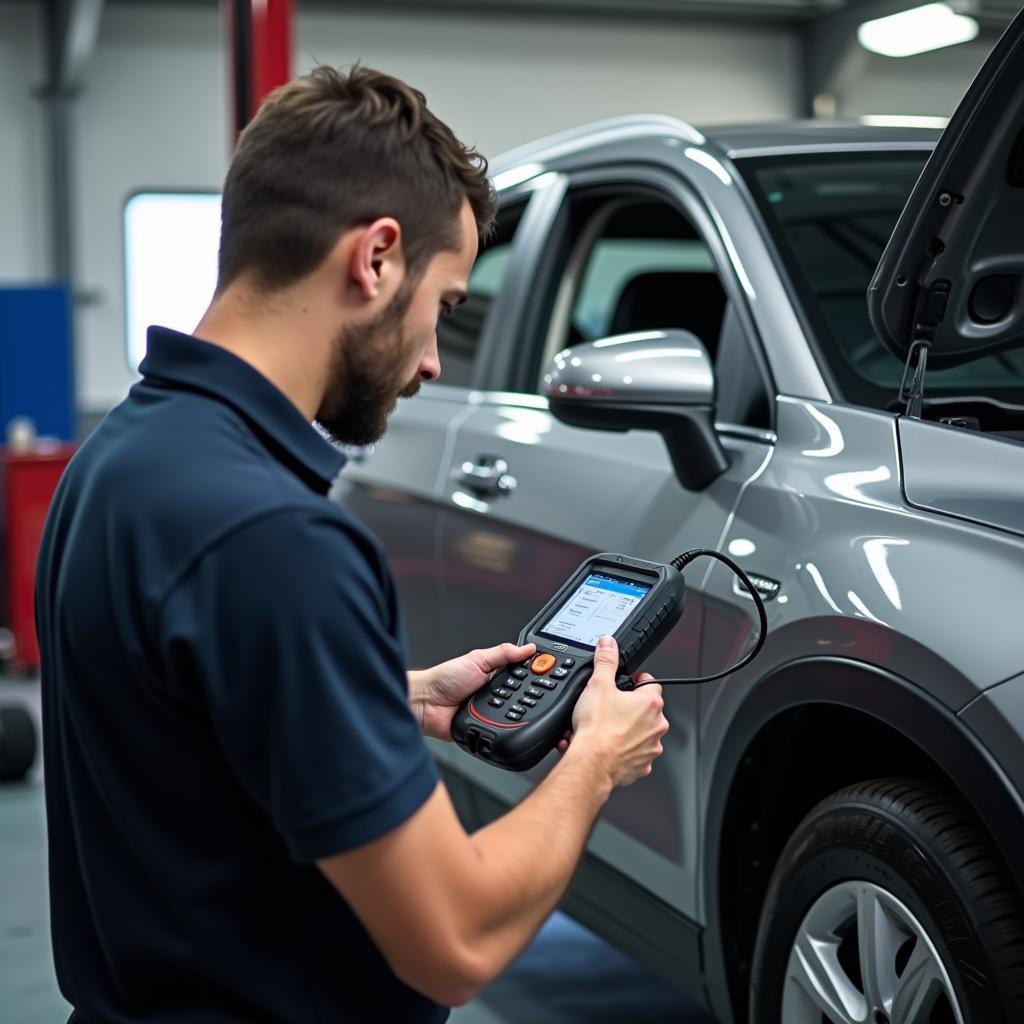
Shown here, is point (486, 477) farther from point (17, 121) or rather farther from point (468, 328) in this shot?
point (17, 121)

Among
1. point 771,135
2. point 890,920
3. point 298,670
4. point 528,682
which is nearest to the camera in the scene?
point 298,670

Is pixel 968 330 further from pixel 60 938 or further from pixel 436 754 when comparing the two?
pixel 436 754

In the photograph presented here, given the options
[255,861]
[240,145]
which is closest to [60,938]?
[255,861]

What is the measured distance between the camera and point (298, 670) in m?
0.98

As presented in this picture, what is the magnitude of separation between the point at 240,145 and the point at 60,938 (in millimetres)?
617

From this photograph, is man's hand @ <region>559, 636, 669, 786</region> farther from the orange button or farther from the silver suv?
the silver suv

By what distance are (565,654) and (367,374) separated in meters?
0.39

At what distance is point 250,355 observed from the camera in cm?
113

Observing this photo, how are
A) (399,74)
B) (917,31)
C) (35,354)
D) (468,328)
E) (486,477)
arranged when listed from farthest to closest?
(399,74) < (917,31) < (35,354) < (468,328) < (486,477)

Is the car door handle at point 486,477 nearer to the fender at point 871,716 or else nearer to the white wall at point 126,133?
the fender at point 871,716

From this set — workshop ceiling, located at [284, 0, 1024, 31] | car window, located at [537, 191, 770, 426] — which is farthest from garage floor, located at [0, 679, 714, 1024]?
workshop ceiling, located at [284, 0, 1024, 31]

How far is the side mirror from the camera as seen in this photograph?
6.69 feet

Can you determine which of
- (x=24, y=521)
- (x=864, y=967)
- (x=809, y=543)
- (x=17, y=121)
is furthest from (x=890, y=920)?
(x=17, y=121)

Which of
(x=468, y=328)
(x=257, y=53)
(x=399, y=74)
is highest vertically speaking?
(x=399, y=74)
